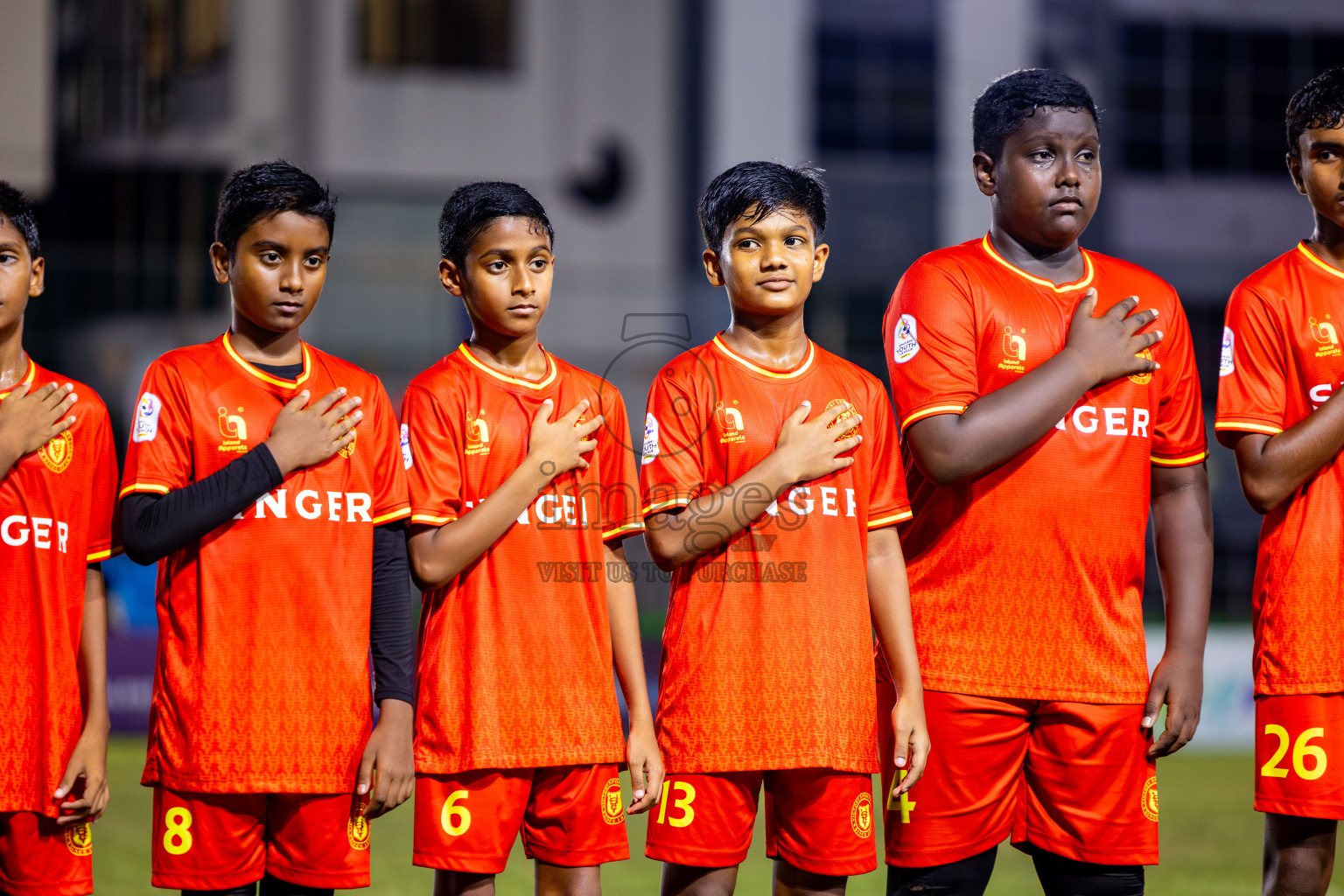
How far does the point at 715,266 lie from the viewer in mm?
3229

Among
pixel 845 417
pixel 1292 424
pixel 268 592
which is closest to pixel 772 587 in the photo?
pixel 845 417

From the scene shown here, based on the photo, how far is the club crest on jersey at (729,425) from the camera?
3.07m

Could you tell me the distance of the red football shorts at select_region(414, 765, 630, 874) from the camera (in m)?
2.96

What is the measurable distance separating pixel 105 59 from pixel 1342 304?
16132mm

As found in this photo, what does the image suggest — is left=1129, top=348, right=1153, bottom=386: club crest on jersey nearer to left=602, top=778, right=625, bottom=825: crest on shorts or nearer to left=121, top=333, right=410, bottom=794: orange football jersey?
left=602, top=778, right=625, bottom=825: crest on shorts

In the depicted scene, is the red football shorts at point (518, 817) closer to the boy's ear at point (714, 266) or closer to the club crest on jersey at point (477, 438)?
the club crest on jersey at point (477, 438)

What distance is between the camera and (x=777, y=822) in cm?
302

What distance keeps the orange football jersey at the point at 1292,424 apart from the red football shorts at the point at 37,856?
267 cm

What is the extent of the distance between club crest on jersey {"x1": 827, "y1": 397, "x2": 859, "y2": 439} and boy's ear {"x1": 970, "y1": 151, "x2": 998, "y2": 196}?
1.97 feet

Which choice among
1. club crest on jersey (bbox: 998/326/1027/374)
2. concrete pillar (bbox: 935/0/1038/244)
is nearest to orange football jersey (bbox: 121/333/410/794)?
club crest on jersey (bbox: 998/326/1027/374)

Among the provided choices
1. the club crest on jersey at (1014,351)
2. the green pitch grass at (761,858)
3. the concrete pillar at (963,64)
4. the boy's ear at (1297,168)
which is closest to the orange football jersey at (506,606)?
the club crest on jersey at (1014,351)

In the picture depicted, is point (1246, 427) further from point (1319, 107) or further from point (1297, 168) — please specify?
point (1319, 107)

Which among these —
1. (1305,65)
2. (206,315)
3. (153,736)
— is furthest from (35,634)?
(1305,65)

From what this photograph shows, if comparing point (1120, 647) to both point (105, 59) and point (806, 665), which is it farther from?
point (105, 59)
